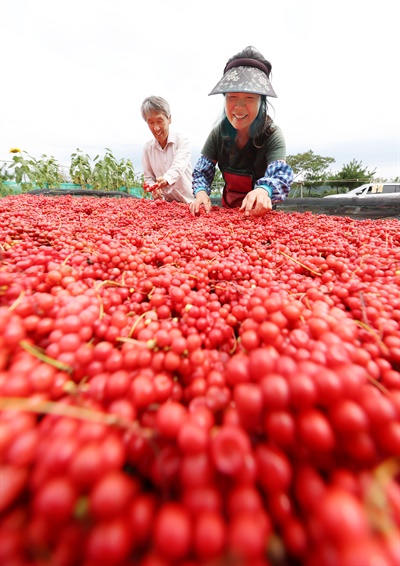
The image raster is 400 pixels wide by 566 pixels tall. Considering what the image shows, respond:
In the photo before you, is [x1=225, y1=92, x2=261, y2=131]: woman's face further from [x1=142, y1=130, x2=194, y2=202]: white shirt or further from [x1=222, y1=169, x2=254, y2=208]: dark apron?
[x1=142, y1=130, x2=194, y2=202]: white shirt

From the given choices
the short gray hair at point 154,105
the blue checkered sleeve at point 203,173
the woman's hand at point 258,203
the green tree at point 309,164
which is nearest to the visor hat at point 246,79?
the woman's hand at point 258,203

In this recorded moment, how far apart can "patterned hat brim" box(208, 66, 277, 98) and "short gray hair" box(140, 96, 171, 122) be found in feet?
5.32

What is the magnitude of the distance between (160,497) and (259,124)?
2.94 meters

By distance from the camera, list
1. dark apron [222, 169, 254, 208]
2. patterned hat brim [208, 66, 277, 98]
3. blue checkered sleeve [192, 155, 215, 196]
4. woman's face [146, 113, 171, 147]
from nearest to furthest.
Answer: patterned hat brim [208, 66, 277, 98] → dark apron [222, 169, 254, 208] → blue checkered sleeve [192, 155, 215, 196] → woman's face [146, 113, 171, 147]

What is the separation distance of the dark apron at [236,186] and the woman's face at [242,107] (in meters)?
0.70

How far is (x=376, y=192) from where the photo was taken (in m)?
14.8

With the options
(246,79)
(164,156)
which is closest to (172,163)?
(164,156)

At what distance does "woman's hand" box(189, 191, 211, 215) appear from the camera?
2.67 m

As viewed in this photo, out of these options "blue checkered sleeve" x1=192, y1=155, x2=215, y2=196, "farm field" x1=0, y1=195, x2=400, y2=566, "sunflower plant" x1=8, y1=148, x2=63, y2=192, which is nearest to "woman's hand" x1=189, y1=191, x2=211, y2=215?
"blue checkered sleeve" x1=192, y1=155, x2=215, y2=196

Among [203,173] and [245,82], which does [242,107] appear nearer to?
[245,82]

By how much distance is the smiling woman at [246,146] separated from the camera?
219 centimetres

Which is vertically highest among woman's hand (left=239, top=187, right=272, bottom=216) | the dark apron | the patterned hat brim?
the patterned hat brim

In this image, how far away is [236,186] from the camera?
3322 millimetres

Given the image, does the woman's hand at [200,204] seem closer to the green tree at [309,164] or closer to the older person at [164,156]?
the older person at [164,156]
